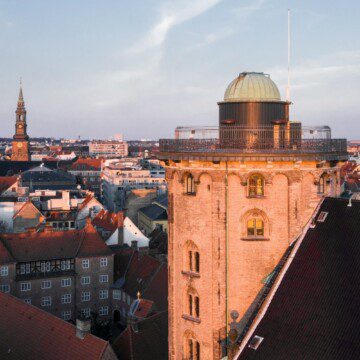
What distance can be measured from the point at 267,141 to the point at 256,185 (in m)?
2.05

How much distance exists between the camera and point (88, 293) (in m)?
69.6

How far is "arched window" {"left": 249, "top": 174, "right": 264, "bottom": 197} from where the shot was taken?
2534 cm

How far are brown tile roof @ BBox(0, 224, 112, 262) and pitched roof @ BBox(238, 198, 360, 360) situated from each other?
159 ft

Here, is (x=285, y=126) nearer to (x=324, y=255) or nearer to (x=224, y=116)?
(x=224, y=116)

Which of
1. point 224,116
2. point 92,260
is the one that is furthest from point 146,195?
point 224,116

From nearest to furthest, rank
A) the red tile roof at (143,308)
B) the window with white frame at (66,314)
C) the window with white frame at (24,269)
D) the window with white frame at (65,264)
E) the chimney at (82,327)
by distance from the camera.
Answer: the chimney at (82,327)
the red tile roof at (143,308)
the window with white frame at (24,269)
the window with white frame at (66,314)
the window with white frame at (65,264)

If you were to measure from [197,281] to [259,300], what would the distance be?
3.44 metres

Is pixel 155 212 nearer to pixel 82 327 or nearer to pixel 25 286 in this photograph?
pixel 25 286

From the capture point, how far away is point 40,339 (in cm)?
4122

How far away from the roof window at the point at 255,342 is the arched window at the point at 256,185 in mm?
6320

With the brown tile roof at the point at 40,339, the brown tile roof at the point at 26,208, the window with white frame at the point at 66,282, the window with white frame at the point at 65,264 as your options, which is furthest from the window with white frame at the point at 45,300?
the brown tile roof at the point at 26,208

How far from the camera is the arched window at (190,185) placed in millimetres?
26641

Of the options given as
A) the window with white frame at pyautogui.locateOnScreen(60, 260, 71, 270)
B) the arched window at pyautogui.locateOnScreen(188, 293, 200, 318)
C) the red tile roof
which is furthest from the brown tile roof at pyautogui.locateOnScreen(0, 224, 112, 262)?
the arched window at pyautogui.locateOnScreen(188, 293, 200, 318)

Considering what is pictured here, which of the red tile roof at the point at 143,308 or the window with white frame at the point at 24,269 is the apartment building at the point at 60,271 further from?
the red tile roof at the point at 143,308
